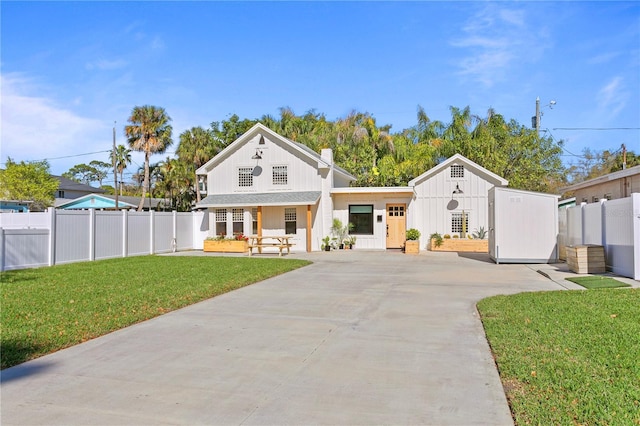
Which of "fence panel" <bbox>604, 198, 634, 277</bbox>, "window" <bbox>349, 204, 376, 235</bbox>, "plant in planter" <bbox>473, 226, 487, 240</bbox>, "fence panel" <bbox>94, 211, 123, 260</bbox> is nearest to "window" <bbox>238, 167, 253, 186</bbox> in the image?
"window" <bbox>349, 204, 376, 235</bbox>

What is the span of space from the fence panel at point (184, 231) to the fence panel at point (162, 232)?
2.35ft

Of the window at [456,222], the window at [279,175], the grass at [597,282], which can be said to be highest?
the window at [279,175]

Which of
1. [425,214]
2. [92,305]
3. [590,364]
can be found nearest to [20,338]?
[92,305]

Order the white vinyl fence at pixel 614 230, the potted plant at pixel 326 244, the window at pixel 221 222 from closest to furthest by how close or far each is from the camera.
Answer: the white vinyl fence at pixel 614 230
the potted plant at pixel 326 244
the window at pixel 221 222

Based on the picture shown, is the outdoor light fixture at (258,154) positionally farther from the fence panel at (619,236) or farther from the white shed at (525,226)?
the fence panel at (619,236)

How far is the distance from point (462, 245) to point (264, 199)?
10.3 metres

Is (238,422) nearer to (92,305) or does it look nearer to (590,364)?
(590,364)

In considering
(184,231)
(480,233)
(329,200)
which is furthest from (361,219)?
(184,231)

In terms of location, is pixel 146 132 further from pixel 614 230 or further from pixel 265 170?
pixel 614 230

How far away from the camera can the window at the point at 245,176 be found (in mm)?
24781

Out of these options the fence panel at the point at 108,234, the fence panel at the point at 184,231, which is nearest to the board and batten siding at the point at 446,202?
the fence panel at the point at 184,231

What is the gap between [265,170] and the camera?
24.4 meters

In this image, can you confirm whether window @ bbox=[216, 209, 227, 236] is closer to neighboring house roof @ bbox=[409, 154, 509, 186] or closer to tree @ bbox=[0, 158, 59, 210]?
neighboring house roof @ bbox=[409, 154, 509, 186]

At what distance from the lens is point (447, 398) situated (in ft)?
14.1
